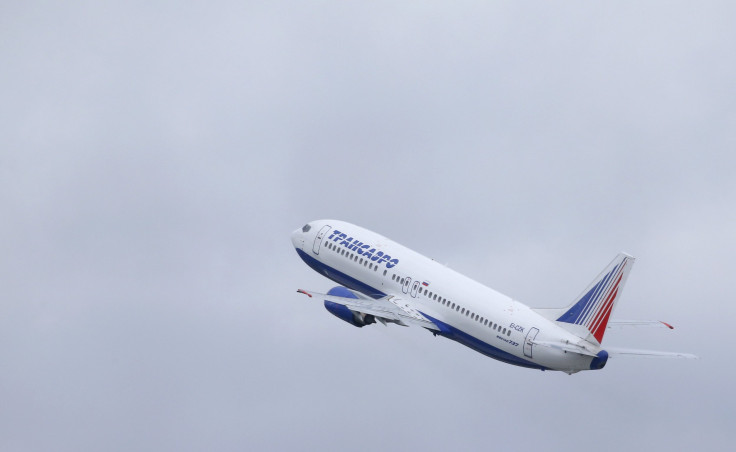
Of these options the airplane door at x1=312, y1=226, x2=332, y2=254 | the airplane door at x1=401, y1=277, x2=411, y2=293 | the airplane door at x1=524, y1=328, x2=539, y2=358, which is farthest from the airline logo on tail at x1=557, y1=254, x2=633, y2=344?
the airplane door at x1=312, y1=226, x2=332, y2=254

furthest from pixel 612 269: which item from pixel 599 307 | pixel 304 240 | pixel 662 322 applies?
pixel 304 240

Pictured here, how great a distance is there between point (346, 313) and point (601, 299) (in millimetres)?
20210

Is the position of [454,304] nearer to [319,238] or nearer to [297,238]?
[319,238]

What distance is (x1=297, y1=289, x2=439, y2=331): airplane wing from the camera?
121m

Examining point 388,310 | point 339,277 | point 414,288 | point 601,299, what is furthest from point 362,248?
point 601,299

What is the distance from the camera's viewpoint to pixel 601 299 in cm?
11194

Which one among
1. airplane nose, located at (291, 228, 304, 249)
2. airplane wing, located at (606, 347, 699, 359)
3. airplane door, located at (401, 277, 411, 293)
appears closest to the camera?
airplane wing, located at (606, 347, 699, 359)

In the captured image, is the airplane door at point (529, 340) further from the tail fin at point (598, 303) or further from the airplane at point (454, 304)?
the tail fin at point (598, 303)

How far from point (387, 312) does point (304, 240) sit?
15924 millimetres

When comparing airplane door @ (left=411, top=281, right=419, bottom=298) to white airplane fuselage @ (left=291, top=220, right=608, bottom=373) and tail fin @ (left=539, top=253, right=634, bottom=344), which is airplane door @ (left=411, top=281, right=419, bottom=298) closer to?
white airplane fuselage @ (left=291, top=220, right=608, bottom=373)

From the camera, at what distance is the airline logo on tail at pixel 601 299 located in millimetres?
111000

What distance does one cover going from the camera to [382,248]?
128 meters

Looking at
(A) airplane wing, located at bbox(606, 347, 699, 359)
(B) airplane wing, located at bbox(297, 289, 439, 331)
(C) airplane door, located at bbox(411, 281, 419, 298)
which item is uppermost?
(C) airplane door, located at bbox(411, 281, 419, 298)

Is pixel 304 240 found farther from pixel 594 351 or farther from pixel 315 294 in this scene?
pixel 594 351
